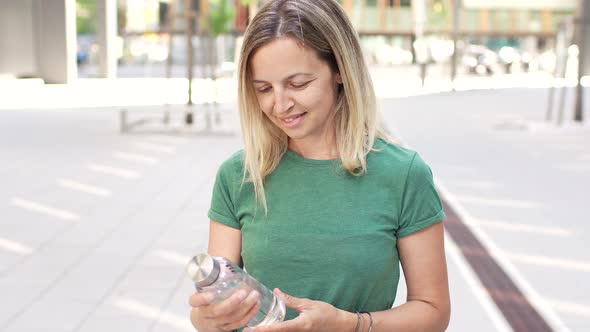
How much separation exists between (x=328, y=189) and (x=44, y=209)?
16.9 ft

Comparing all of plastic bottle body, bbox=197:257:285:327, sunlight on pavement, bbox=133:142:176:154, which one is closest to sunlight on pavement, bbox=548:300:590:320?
plastic bottle body, bbox=197:257:285:327

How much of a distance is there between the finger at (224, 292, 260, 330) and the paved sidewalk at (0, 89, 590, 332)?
8.24 feet

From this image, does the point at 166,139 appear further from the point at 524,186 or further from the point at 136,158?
the point at 524,186

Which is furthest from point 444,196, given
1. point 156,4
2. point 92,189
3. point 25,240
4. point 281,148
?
point 156,4

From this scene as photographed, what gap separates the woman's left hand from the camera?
1.54 metres

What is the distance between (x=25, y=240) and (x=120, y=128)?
6.61 m

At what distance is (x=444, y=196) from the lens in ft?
24.1

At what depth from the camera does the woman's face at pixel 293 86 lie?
168 cm

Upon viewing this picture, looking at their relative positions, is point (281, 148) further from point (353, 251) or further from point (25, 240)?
point (25, 240)

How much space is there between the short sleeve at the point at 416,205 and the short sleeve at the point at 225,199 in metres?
0.32

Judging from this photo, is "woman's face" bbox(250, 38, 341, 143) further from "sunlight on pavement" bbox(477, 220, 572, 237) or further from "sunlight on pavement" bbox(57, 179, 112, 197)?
"sunlight on pavement" bbox(57, 179, 112, 197)

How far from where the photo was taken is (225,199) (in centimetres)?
183

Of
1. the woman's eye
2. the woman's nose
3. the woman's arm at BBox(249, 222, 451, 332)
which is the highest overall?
the woman's eye

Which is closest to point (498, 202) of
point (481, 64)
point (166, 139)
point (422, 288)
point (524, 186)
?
point (524, 186)
